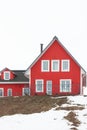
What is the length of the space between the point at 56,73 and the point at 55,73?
141 millimetres

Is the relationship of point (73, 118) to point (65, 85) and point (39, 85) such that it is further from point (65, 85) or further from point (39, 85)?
point (39, 85)

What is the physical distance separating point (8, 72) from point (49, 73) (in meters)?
8.43

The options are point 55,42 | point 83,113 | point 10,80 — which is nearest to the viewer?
point 83,113

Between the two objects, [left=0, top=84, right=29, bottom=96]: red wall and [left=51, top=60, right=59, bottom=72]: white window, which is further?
[left=0, top=84, right=29, bottom=96]: red wall

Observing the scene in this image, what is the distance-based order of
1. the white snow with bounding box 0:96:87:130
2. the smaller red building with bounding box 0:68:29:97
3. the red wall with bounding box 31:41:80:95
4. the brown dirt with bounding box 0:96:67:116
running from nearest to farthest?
the white snow with bounding box 0:96:87:130 → the brown dirt with bounding box 0:96:67:116 → the red wall with bounding box 31:41:80:95 → the smaller red building with bounding box 0:68:29:97

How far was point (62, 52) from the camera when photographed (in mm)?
47594

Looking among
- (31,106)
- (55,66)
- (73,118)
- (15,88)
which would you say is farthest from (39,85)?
(73,118)

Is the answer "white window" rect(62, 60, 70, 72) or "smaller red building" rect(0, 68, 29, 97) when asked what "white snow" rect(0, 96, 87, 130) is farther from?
"smaller red building" rect(0, 68, 29, 97)

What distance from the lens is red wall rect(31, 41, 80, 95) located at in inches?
1871

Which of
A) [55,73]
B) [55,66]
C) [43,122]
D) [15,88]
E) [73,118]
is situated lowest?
[43,122]

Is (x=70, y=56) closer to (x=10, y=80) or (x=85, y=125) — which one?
(x=10, y=80)

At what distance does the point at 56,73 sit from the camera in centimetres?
4822

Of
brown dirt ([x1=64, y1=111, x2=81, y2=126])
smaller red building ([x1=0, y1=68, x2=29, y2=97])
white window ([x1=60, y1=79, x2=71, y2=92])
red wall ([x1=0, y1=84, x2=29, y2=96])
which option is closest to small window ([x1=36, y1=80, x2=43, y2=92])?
white window ([x1=60, y1=79, x2=71, y2=92])

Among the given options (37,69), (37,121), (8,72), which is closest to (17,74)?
(8,72)
